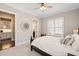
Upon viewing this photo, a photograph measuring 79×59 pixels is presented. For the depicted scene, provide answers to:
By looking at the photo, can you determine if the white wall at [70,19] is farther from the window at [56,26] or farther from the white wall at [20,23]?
the white wall at [20,23]

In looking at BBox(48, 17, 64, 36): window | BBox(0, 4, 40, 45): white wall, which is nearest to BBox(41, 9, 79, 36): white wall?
BBox(48, 17, 64, 36): window

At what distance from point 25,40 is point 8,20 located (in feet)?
10.1

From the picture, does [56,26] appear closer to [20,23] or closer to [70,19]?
[70,19]

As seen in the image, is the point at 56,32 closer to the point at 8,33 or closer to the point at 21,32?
the point at 21,32

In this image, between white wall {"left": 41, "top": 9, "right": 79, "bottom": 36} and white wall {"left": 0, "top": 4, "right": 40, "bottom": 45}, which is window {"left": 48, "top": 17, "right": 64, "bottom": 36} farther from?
white wall {"left": 0, "top": 4, "right": 40, "bottom": 45}

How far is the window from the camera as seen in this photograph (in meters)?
6.51

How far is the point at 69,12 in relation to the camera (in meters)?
5.87

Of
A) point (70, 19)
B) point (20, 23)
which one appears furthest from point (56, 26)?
point (20, 23)

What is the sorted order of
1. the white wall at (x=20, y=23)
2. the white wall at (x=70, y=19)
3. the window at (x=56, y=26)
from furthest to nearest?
the window at (x=56, y=26)
the white wall at (x=70, y=19)
the white wall at (x=20, y=23)

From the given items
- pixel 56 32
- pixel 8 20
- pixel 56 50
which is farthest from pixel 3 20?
pixel 56 50

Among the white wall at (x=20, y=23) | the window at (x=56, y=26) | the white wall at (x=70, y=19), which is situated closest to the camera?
the white wall at (x=20, y=23)

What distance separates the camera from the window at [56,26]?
6506mm

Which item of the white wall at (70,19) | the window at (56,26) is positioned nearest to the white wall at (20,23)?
the window at (56,26)

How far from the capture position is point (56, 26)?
23.2 ft
